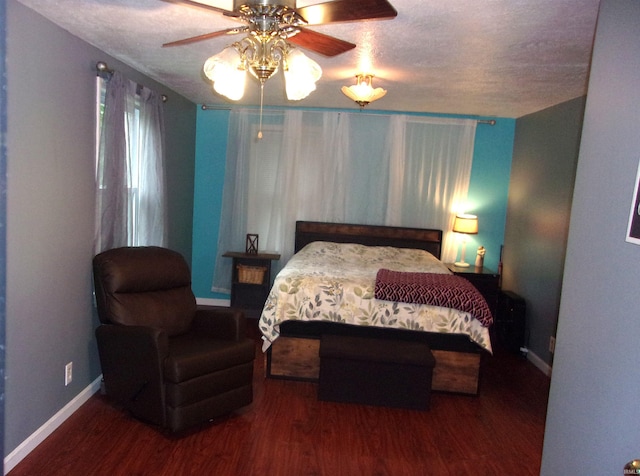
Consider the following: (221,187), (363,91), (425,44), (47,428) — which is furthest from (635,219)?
(221,187)

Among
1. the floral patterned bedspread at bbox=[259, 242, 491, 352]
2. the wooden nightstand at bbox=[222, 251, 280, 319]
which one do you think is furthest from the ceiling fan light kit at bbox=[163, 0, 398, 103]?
the wooden nightstand at bbox=[222, 251, 280, 319]

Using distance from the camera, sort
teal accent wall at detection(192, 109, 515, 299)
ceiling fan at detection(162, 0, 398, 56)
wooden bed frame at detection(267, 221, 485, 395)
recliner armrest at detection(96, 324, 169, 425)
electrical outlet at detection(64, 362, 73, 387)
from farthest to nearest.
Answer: teal accent wall at detection(192, 109, 515, 299) < wooden bed frame at detection(267, 221, 485, 395) < electrical outlet at detection(64, 362, 73, 387) < recliner armrest at detection(96, 324, 169, 425) < ceiling fan at detection(162, 0, 398, 56)

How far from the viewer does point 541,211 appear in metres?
4.39

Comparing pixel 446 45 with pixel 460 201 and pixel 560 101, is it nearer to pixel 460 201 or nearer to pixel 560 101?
pixel 560 101

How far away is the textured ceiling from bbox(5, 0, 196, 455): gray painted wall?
220mm

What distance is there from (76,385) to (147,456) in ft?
2.64

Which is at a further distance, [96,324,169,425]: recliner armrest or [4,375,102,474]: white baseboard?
[96,324,169,425]: recliner armrest

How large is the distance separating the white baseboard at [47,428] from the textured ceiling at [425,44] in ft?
7.16

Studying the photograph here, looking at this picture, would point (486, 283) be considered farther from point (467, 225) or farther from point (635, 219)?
point (635, 219)

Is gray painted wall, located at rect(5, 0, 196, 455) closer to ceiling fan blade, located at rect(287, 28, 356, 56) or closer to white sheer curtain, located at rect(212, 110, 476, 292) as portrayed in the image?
ceiling fan blade, located at rect(287, 28, 356, 56)

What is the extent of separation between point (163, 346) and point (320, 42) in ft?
5.94

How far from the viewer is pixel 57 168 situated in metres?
2.65

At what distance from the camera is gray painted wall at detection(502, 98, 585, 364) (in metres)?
3.93

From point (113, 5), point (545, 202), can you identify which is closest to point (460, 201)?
point (545, 202)
